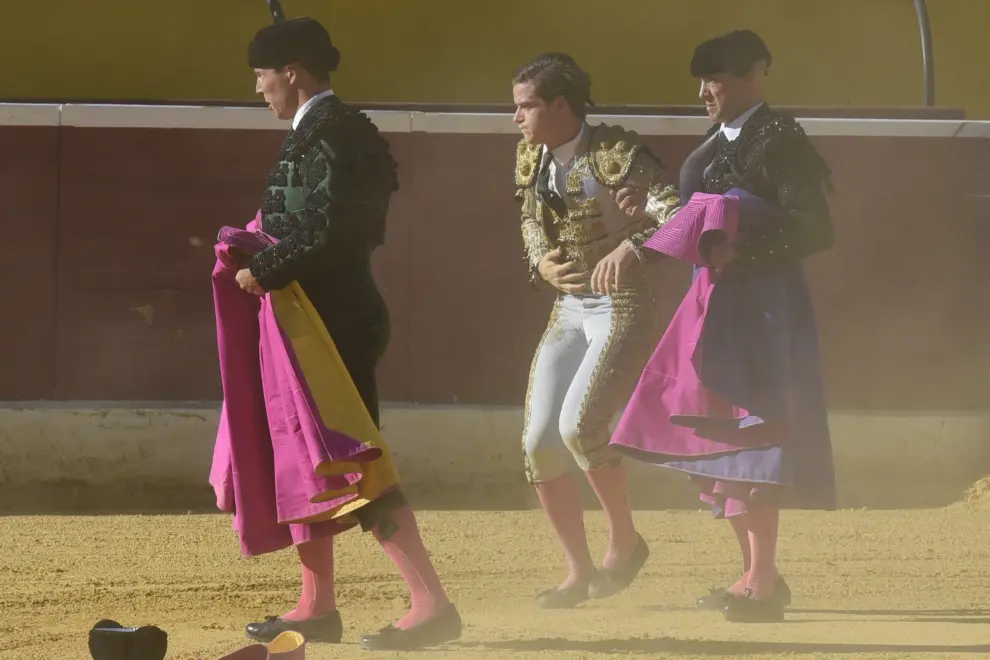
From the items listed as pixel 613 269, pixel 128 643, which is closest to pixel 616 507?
pixel 613 269

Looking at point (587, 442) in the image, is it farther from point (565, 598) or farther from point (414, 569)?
point (414, 569)

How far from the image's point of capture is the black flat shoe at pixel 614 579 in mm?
4289

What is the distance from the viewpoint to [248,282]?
3.75 m

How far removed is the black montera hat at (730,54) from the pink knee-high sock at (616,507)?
39.2 inches

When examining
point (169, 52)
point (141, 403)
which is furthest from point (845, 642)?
point (169, 52)

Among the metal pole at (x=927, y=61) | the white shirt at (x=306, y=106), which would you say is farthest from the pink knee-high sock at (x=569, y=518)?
the metal pole at (x=927, y=61)

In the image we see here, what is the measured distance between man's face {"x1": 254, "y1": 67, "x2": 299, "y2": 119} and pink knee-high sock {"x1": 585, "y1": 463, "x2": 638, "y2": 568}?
116 centimetres

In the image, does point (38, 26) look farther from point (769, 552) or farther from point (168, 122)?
point (769, 552)

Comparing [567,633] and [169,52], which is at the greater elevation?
[169,52]

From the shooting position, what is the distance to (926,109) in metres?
7.53

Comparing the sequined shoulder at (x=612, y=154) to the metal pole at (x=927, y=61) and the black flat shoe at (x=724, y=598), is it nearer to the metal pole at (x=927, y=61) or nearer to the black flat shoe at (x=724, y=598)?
the black flat shoe at (x=724, y=598)

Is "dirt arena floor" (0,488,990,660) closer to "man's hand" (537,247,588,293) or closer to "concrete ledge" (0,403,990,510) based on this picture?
"concrete ledge" (0,403,990,510)

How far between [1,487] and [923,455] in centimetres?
383

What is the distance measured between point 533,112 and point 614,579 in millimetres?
1178
